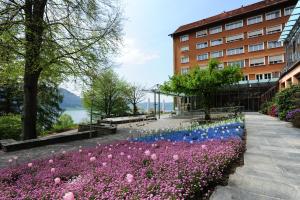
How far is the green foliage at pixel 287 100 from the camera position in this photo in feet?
49.7

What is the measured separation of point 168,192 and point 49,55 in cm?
962

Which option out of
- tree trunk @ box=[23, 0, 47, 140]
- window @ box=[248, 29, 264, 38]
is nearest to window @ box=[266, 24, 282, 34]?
window @ box=[248, 29, 264, 38]

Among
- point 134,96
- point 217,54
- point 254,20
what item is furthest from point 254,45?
point 134,96

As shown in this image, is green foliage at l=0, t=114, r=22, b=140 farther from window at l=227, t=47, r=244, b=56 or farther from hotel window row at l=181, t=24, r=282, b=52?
hotel window row at l=181, t=24, r=282, b=52

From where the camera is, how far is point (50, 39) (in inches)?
403

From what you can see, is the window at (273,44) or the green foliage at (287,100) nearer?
the green foliage at (287,100)

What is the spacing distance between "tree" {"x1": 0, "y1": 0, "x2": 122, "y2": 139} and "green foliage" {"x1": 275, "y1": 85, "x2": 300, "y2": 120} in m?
11.7

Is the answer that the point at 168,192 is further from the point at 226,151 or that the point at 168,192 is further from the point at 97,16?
the point at 97,16

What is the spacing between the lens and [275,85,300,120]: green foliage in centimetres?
1515

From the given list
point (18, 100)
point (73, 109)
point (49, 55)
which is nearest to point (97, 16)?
point (49, 55)

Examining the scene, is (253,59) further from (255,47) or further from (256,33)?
(256,33)

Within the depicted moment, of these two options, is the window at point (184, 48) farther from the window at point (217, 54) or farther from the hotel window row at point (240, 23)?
the window at point (217, 54)

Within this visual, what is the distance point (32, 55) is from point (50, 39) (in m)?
1.03

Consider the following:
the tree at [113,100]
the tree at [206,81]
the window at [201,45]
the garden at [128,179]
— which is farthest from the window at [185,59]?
the garden at [128,179]
